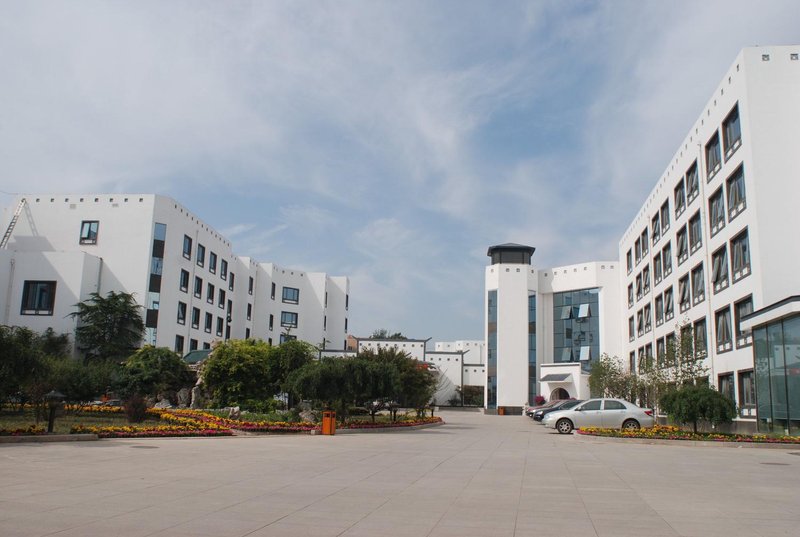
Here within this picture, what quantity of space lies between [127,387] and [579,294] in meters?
46.0

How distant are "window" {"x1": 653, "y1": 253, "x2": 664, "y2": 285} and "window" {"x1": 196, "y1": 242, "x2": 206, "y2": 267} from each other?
36774mm

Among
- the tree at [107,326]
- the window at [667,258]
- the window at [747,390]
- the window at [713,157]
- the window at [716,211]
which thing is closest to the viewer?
the window at [747,390]

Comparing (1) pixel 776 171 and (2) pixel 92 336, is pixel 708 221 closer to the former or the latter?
(1) pixel 776 171

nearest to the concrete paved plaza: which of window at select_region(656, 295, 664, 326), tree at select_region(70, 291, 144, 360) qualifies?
tree at select_region(70, 291, 144, 360)

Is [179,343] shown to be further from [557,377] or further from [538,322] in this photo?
[538,322]

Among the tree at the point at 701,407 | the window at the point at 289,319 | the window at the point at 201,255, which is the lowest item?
the tree at the point at 701,407

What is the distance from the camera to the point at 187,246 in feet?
179

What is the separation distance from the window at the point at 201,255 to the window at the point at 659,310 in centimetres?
3700

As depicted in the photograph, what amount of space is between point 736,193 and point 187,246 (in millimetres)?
40708

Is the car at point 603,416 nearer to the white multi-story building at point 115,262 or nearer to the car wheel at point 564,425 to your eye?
the car wheel at point 564,425

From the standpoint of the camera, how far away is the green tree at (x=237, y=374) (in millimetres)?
34938

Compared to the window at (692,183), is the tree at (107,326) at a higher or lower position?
lower

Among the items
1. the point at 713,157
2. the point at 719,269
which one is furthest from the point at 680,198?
the point at 719,269

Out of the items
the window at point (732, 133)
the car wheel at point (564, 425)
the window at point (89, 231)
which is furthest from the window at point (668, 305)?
the window at point (89, 231)
